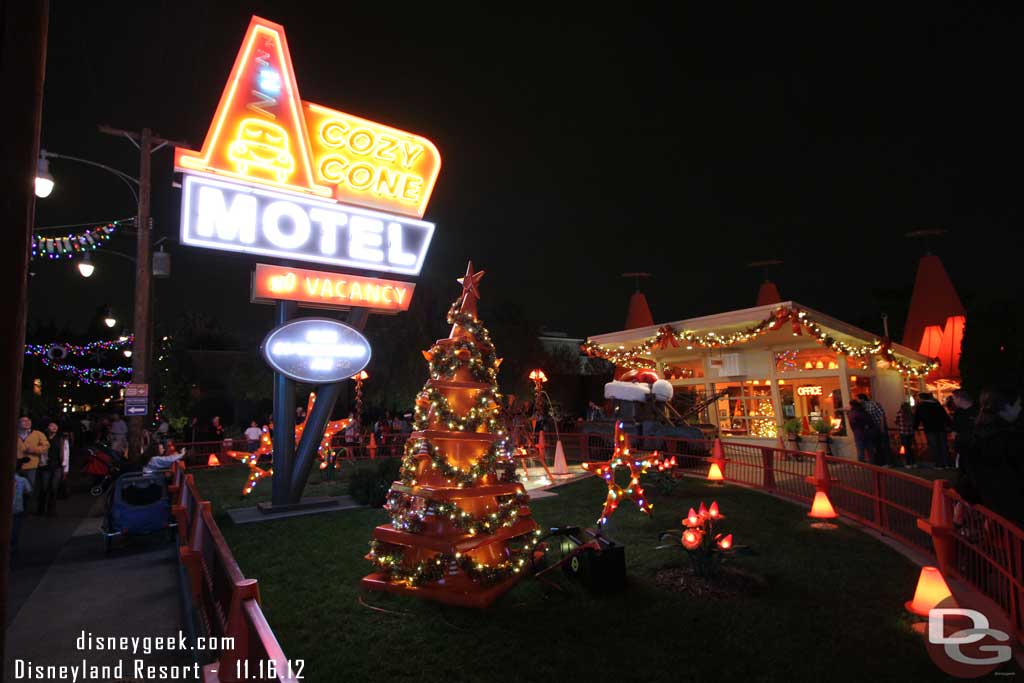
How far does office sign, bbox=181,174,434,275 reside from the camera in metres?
9.19

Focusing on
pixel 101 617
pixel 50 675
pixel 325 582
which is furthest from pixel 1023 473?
pixel 101 617

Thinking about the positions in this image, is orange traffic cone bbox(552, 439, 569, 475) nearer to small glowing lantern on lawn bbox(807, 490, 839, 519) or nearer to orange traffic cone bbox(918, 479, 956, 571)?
small glowing lantern on lawn bbox(807, 490, 839, 519)

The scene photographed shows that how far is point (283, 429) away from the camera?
1048cm

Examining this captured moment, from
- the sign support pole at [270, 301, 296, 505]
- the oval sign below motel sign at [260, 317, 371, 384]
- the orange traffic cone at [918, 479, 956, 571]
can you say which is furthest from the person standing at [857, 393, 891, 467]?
the sign support pole at [270, 301, 296, 505]

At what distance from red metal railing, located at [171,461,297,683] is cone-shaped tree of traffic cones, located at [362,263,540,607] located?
6.05ft

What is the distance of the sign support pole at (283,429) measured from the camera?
10344 mm

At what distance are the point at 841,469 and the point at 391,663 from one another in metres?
11.0

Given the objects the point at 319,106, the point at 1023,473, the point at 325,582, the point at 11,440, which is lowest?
the point at 325,582

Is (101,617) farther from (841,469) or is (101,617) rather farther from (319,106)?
(841,469)

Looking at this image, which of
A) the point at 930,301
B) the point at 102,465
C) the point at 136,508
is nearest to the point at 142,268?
the point at 102,465

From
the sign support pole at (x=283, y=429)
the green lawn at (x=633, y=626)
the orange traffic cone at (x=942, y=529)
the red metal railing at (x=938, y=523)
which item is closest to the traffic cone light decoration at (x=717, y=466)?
the red metal railing at (x=938, y=523)

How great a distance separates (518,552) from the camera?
6.39 metres

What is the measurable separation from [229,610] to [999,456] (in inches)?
247

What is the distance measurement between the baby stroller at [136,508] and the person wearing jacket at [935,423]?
52.1 ft
